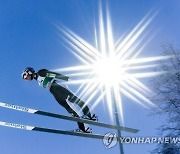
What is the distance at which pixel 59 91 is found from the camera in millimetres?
13867

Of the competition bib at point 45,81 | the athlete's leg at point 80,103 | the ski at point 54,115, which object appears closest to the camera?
the ski at point 54,115

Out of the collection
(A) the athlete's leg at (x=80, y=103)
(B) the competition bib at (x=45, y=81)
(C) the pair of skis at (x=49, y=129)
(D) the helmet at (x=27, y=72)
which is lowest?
(C) the pair of skis at (x=49, y=129)

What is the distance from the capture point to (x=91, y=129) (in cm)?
1405

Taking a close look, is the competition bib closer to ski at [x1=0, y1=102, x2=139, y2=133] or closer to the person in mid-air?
the person in mid-air

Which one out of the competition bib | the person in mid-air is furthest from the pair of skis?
the competition bib

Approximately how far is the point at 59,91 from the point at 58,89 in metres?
0.09

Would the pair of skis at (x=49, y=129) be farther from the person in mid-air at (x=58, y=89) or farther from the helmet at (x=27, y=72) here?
the helmet at (x=27, y=72)

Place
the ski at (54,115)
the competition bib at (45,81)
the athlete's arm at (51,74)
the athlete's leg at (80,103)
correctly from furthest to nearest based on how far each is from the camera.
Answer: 1. the competition bib at (45,81)
2. the athlete's leg at (80,103)
3. the ski at (54,115)
4. the athlete's arm at (51,74)

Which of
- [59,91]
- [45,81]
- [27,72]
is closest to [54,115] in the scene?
[59,91]

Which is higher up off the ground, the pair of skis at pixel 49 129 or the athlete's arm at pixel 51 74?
the athlete's arm at pixel 51 74

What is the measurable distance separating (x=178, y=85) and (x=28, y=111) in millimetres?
13203

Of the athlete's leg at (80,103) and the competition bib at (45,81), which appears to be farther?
the competition bib at (45,81)

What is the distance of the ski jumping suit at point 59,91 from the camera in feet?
44.5

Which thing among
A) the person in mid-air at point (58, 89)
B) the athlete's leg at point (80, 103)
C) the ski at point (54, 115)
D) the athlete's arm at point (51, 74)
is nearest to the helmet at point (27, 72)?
the person in mid-air at point (58, 89)
